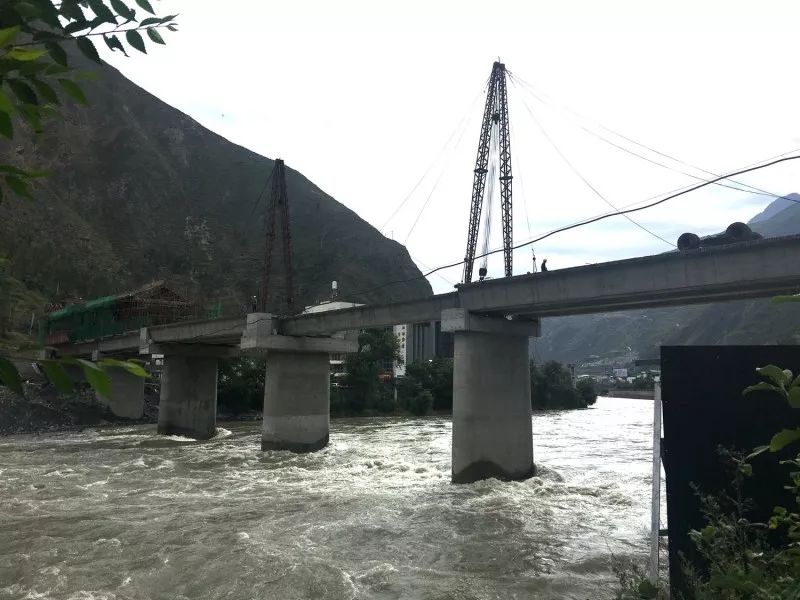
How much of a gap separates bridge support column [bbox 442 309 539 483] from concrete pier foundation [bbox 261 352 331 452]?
13.5 meters

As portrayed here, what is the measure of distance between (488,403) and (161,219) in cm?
14435

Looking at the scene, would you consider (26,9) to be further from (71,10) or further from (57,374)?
(57,374)

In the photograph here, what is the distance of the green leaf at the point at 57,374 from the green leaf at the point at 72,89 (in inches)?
46.7

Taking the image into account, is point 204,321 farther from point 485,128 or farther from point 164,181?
point 164,181

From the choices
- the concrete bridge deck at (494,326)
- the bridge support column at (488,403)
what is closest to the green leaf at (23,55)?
the concrete bridge deck at (494,326)

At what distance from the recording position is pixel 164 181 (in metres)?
158

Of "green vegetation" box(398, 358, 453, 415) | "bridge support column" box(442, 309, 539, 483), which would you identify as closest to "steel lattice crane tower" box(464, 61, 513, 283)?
"green vegetation" box(398, 358, 453, 415)

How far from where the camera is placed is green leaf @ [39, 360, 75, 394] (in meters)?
1.88

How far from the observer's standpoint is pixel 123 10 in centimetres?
257

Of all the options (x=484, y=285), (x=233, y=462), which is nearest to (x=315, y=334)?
(x=233, y=462)

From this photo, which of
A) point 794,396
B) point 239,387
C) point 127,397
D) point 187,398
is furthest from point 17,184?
point 239,387

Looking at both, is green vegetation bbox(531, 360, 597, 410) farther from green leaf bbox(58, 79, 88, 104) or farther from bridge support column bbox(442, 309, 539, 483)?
green leaf bbox(58, 79, 88, 104)

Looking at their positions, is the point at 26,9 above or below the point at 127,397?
above

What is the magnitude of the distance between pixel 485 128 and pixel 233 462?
48.7 m
